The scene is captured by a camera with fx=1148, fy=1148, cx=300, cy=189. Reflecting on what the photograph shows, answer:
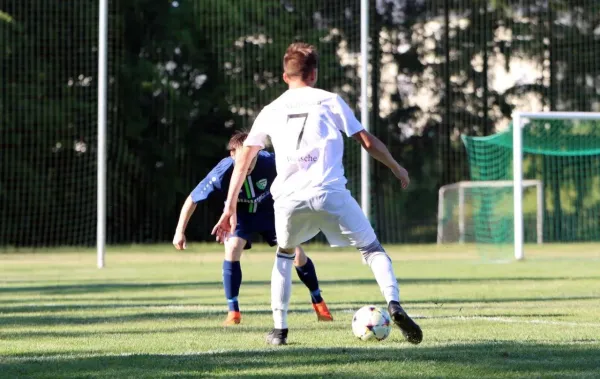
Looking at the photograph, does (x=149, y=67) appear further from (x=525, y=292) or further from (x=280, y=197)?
→ (x=280, y=197)

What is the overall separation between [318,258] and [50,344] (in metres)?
17.2

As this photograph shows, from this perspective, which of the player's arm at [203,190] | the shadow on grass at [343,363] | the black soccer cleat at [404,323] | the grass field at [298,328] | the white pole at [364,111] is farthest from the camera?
the white pole at [364,111]

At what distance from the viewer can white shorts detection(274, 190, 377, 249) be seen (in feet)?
20.6

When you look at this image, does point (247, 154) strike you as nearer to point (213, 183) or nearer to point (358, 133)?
point (358, 133)

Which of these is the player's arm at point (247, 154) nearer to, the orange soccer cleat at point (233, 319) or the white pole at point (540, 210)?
the orange soccer cleat at point (233, 319)

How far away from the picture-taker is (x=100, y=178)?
20.2 m

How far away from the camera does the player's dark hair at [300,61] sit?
6.34 m

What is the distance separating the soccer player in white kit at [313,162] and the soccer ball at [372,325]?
1.61 ft

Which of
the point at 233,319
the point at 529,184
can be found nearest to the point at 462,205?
the point at 529,184

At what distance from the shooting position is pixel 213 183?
8742 mm

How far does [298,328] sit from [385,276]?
1711 mm

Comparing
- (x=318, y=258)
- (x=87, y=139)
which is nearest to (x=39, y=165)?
(x=87, y=139)

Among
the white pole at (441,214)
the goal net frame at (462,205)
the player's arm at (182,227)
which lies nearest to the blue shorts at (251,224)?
the player's arm at (182,227)

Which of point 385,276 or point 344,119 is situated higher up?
point 344,119
